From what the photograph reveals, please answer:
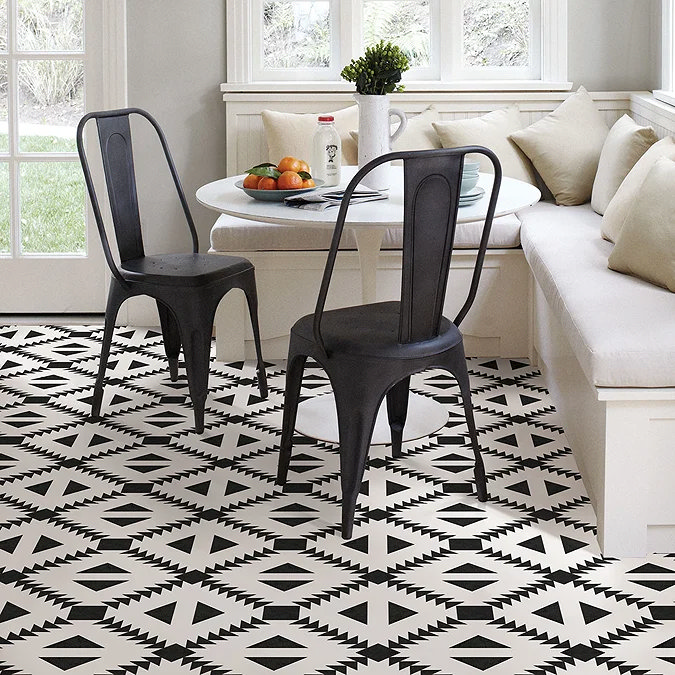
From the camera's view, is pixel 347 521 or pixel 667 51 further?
pixel 667 51

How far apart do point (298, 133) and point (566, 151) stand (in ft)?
3.70

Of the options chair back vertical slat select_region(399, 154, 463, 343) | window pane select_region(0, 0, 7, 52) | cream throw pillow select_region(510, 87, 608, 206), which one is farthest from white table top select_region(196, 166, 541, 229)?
window pane select_region(0, 0, 7, 52)

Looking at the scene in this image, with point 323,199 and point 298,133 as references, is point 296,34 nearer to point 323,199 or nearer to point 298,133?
point 298,133

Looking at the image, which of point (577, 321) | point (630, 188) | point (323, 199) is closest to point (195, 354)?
point (323, 199)

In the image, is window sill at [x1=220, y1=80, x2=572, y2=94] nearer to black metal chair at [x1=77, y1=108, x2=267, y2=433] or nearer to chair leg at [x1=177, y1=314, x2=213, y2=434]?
black metal chair at [x1=77, y1=108, x2=267, y2=433]

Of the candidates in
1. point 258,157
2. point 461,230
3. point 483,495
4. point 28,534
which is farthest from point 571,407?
point 258,157

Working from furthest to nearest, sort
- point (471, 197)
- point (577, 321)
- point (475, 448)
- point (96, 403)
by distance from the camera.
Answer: point (96, 403) → point (471, 197) → point (475, 448) → point (577, 321)

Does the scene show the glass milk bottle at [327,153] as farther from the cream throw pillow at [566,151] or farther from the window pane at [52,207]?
the window pane at [52,207]

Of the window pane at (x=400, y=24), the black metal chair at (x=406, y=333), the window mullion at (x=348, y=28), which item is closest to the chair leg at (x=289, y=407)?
the black metal chair at (x=406, y=333)

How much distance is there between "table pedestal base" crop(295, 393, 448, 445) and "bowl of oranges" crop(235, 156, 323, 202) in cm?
74

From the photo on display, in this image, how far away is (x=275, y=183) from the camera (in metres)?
3.51

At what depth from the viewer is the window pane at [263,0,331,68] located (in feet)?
16.3

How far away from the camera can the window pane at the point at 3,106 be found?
4.89 meters

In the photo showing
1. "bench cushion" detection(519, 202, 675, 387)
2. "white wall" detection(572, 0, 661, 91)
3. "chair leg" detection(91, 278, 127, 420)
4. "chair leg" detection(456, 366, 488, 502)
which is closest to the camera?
"bench cushion" detection(519, 202, 675, 387)
